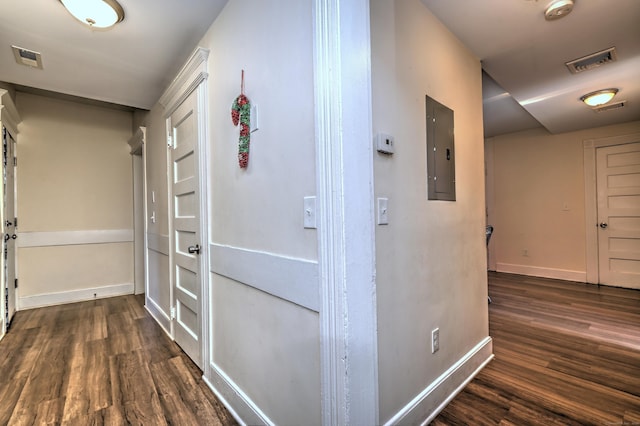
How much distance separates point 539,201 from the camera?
479cm

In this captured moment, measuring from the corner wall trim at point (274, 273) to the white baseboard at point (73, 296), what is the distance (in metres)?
3.22

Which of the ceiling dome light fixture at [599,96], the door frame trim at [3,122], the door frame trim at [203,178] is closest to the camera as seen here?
the door frame trim at [203,178]

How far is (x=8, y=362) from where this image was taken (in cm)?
226

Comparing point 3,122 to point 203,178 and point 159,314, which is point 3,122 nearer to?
point 159,314

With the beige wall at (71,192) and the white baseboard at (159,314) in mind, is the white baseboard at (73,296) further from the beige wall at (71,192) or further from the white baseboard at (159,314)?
the white baseboard at (159,314)

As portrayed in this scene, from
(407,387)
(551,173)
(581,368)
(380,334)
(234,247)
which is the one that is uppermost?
(551,173)

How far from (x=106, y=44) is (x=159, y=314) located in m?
2.44

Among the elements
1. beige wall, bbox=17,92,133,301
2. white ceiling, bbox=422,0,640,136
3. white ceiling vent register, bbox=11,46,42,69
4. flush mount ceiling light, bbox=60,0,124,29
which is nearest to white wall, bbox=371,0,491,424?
white ceiling, bbox=422,0,640,136

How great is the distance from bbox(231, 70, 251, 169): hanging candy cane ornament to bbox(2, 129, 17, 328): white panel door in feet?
9.47

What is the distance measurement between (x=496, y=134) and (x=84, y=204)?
251 inches

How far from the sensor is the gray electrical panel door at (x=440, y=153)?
1660 mm

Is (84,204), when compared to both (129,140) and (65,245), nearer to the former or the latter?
(65,245)

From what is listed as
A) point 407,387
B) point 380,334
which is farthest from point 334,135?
point 407,387

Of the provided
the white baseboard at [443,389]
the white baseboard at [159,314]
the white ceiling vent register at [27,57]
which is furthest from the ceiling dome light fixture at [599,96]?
the white ceiling vent register at [27,57]
